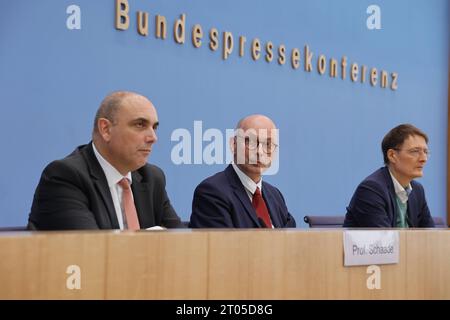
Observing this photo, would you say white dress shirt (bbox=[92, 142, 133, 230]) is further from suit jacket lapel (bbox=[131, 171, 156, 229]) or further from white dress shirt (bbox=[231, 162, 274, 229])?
white dress shirt (bbox=[231, 162, 274, 229])

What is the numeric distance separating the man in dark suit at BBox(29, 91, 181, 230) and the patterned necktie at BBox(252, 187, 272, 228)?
0.36m

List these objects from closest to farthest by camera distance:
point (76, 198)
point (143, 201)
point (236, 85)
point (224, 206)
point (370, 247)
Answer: point (370, 247), point (76, 198), point (143, 201), point (224, 206), point (236, 85)

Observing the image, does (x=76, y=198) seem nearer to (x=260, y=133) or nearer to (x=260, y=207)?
(x=260, y=207)

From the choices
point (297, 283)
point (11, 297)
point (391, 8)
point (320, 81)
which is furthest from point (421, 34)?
point (11, 297)

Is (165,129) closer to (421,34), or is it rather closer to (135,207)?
(135,207)

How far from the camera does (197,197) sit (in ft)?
9.18

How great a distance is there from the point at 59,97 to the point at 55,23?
0.37 m

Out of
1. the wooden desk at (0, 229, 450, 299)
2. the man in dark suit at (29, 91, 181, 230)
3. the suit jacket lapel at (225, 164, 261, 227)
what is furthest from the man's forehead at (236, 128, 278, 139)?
the wooden desk at (0, 229, 450, 299)

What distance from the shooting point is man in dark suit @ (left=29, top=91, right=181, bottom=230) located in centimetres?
220

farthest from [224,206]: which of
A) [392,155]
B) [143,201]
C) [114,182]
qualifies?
[392,155]

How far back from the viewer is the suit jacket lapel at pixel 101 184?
2.28 meters

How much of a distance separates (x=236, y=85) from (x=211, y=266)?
3007 millimetres

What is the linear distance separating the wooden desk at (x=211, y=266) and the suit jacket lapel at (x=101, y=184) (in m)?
0.80

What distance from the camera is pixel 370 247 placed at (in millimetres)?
1748
